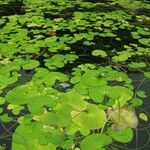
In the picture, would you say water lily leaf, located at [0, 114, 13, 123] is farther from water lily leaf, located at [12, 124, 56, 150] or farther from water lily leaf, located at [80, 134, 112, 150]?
water lily leaf, located at [80, 134, 112, 150]

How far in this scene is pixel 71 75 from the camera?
9.18 feet

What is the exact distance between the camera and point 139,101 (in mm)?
2428

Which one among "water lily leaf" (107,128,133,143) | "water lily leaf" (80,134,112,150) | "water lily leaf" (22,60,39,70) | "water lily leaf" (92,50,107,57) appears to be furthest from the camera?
"water lily leaf" (92,50,107,57)

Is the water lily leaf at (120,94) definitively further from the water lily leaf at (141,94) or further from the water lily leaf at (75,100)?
the water lily leaf at (75,100)

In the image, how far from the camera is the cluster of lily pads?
2012mm

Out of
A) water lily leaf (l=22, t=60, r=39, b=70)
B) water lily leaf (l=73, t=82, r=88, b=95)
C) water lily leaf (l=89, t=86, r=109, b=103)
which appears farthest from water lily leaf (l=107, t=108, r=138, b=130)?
water lily leaf (l=22, t=60, r=39, b=70)

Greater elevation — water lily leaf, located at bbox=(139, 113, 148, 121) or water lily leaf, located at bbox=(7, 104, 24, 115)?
water lily leaf, located at bbox=(7, 104, 24, 115)

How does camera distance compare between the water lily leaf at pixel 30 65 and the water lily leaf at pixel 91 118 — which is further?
the water lily leaf at pixel 30 65

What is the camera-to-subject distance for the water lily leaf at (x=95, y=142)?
6.03 feet

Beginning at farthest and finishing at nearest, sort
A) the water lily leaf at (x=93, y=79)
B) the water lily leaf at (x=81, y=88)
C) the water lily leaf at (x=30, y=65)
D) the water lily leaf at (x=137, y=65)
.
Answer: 1. the water lily leaf at (x=137, y=65)
2. the water lily leaf at (x=30, y=65)
3. the water lily leaf at (x=93, y=79)
4. the water lily leaf at (x=81, y=88)

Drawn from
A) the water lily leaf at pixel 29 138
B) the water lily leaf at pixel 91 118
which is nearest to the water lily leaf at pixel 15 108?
the water lily leaf at pixel 29 138

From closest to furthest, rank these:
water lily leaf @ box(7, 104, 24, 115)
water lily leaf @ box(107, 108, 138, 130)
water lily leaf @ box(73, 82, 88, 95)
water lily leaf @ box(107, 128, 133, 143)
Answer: water lily leaf @ box(107, 128, 133, 143)
water lily leaf @ box(107, 108, 138, 130)
water lily leaf @ box(7, 104, 24, 115)
water lily leaf @ box(73, 82, 88, 95)

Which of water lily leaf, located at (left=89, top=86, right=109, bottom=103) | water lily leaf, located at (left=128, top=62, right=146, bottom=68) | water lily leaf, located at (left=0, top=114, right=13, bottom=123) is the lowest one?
water lily leaf, located at (left=128, top=62, right=146, bottom=68)

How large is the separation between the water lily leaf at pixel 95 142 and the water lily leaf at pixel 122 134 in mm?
72
